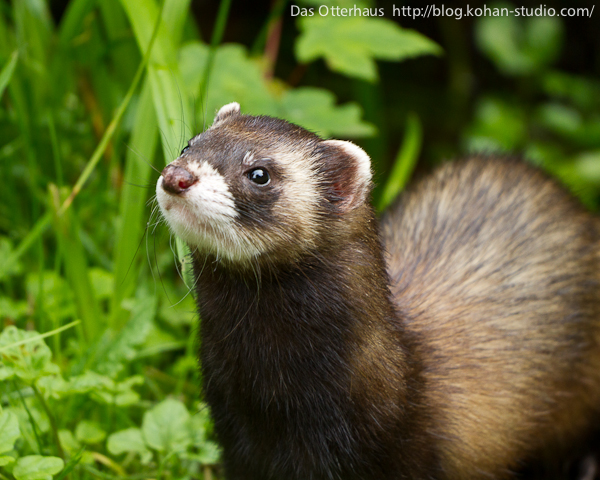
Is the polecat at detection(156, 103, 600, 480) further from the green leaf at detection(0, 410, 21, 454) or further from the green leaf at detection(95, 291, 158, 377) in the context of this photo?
the green leaf at detection(0, 410, 21, 454)

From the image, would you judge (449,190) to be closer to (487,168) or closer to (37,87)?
(487,168)

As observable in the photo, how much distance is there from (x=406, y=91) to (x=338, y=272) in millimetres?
4198

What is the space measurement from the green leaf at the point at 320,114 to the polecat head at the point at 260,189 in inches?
55.7

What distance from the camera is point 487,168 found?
124 inches

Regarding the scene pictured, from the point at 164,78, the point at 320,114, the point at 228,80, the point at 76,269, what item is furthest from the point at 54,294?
the point at 320,114

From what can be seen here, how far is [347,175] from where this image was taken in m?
2.08

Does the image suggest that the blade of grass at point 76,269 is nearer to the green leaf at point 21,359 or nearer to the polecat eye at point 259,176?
the green leaf at point 21,359

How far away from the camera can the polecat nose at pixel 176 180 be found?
1.76 metres

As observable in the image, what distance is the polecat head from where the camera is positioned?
5.96ft

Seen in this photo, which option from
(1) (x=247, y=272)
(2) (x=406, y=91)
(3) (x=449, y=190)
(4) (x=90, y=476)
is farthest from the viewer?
(2) (x=406, y=91)

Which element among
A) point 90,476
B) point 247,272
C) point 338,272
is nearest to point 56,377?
point 90,476

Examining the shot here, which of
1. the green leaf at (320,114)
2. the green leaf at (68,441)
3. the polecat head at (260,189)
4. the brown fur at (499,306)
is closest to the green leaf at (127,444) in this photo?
the green leaf at (68,441)

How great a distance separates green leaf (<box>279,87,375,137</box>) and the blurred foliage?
0.01 metres

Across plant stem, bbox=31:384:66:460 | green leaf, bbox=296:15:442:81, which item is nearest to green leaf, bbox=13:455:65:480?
plant stem, bbox=31:384:66:460
